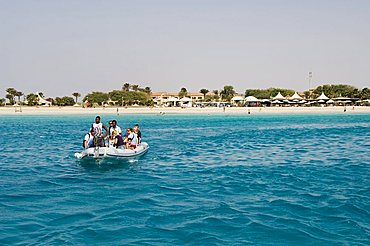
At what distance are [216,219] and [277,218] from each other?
4.56 feet

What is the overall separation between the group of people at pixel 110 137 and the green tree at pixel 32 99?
105 metres

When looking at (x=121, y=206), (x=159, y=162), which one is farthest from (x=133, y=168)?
(x=121, y=206)

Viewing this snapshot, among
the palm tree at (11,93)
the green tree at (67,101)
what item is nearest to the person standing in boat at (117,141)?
the green tree at (67,101)

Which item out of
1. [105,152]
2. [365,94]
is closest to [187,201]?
[105,152]

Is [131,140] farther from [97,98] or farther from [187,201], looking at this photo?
[97,98]

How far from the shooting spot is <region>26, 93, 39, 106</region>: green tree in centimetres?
11731

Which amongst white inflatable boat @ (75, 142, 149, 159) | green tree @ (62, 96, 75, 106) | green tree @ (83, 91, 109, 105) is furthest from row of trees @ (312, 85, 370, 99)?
white inflatable boat @ (75, 142, 149, 159)

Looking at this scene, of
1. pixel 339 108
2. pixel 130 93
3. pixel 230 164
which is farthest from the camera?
pixel 130 93

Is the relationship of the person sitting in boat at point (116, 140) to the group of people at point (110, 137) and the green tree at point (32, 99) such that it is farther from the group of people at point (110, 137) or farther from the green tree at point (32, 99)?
the green tree at point (32, 99)

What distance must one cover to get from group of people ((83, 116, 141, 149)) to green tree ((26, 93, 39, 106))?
4118 inches

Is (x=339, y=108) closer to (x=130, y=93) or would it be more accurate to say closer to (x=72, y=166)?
(x=130, y=93)

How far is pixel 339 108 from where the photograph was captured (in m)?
93.7

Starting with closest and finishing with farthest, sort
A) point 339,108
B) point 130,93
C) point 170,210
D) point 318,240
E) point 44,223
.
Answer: point 318,240
point 44,223
point 170,210
point 339,108
point 130,93

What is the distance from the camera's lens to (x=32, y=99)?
120562 millimetres
